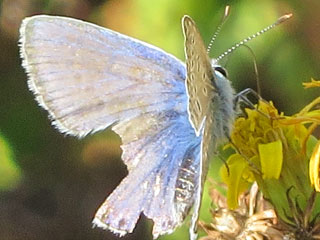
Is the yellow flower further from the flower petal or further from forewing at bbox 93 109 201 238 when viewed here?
forewing at bbox 93 109 201 238

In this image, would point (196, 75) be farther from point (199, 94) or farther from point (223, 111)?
point (223, 111)

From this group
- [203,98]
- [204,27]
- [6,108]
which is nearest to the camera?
[203,98]

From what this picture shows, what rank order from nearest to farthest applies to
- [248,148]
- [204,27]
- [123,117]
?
[123,117] → [248,148] → [204,27]

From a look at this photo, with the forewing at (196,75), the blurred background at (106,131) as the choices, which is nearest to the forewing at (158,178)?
the forewing at (196,75)

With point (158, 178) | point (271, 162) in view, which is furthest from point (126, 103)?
point (271, 162)

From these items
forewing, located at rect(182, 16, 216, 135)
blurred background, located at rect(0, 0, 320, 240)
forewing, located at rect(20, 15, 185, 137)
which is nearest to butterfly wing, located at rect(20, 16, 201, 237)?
forewing, located at rect(20, 15, 185, 137)

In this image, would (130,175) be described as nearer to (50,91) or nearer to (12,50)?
(50,91)

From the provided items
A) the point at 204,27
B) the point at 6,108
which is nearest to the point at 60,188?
the point at 6,108
